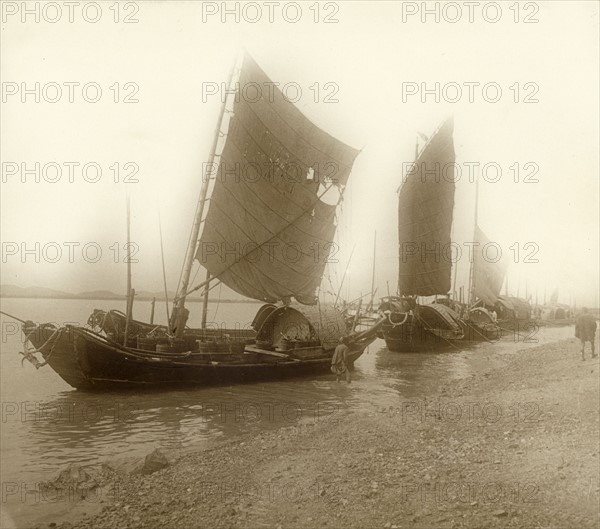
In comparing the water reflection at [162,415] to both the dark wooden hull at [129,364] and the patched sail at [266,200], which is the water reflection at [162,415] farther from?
the patched sail at [266,200]

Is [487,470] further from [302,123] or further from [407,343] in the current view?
[407,343]

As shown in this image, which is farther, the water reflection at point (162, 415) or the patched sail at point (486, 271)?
the patched sail at point (486, 271)

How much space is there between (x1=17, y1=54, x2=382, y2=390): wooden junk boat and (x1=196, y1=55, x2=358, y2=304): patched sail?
0.12 feet

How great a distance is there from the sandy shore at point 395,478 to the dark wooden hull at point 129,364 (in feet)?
23.1

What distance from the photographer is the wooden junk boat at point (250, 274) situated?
15.2 meters

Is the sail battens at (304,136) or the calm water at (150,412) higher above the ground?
the sail battens at (304,136)

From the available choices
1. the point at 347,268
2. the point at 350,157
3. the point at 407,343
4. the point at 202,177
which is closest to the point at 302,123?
the point at 350,157

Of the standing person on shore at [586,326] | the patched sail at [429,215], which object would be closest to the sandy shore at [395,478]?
the standing person on shore at [586,326]

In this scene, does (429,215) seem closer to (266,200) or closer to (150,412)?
(266,200)

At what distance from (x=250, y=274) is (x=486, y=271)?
3266 centimetres

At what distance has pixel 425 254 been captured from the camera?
103 feet

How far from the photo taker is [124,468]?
809 cm

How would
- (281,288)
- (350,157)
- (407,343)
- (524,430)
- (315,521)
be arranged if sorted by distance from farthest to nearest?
(407,343)
(350,157)
(281,288)
(524,430)
(315,521)

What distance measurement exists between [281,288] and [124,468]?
11753 millimetres
